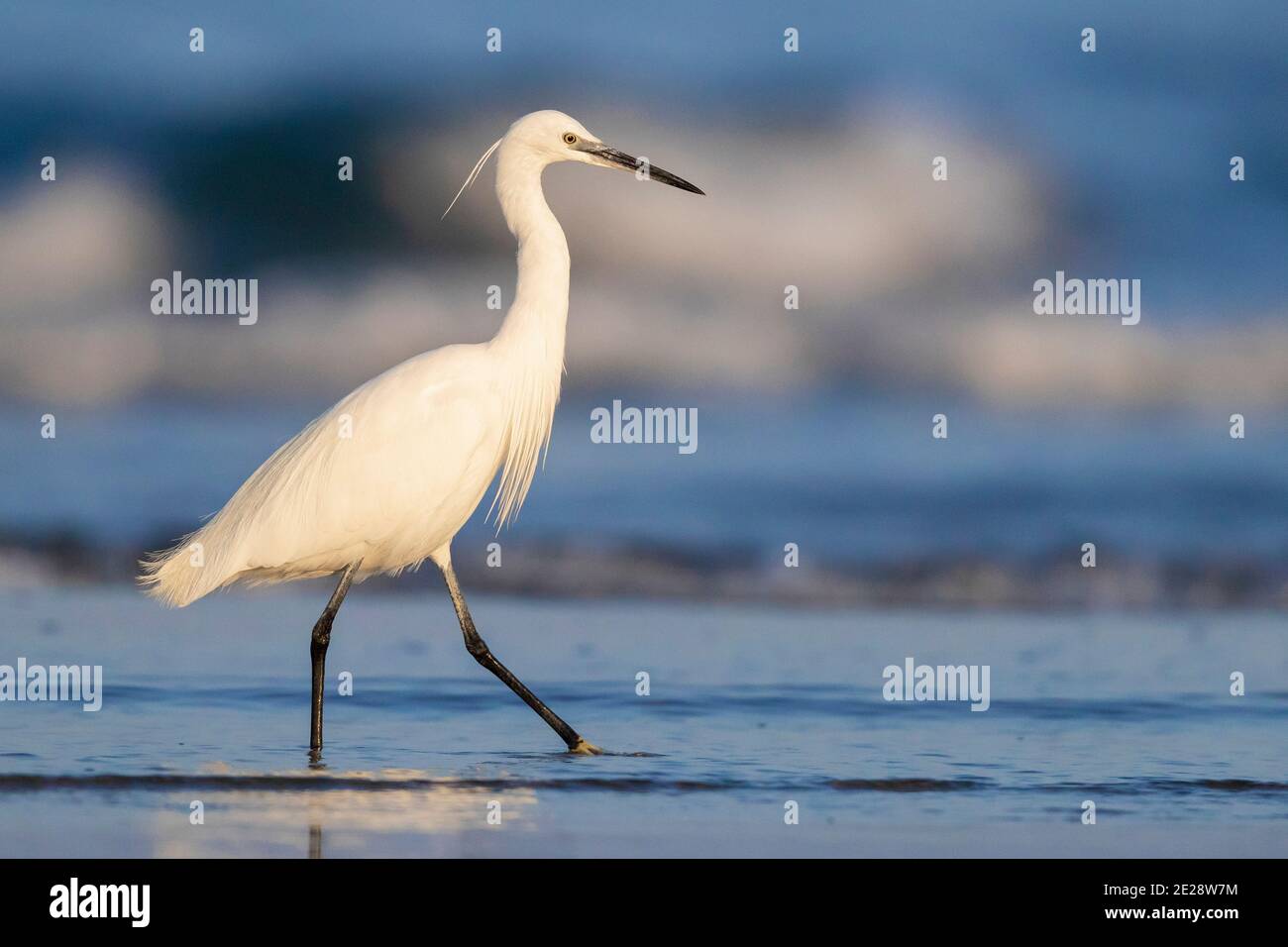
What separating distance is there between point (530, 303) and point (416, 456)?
104 centimetres

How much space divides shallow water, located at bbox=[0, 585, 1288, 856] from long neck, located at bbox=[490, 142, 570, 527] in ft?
6.17

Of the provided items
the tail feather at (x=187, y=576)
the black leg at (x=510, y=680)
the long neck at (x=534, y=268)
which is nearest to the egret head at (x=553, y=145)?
the long neck at (x=534, y=268)

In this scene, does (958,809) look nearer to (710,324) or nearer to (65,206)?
(710,324)

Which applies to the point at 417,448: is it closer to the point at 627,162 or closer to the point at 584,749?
the point at 584,749

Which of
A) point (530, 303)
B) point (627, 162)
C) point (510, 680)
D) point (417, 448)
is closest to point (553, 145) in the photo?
point (627, 162)

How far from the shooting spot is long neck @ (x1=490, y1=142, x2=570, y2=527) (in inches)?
352

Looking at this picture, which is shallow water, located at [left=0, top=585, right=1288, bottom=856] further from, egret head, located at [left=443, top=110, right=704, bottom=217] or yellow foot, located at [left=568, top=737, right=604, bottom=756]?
egret head, located at [left=443, top=110, right=704, bottom=217]

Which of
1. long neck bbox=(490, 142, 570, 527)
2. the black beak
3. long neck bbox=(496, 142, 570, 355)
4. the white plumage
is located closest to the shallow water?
the white plumage

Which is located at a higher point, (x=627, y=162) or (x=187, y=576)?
(x=627, y=162)

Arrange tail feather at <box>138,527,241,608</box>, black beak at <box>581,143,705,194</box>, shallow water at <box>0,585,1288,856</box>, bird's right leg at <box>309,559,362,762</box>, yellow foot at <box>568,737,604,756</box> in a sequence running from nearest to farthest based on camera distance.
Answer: shallow water at <box>0,585,1288,856</box> → bird's right leg at <box>309,559,362,762</box> → yellow foot at <box>568,737,604,756</box> → tail feather at <box>138,527,241,608</box> → black beak at <box>581,143,705,194</box>

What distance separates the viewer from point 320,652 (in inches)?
348

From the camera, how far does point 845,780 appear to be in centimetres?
790

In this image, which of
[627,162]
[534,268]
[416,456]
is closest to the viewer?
[416,456]

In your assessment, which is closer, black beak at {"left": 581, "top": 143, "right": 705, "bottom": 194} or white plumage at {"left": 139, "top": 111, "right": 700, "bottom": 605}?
→ white plumage at {"left": 139, "top": 111, "right": 700, "bottom": 605}
